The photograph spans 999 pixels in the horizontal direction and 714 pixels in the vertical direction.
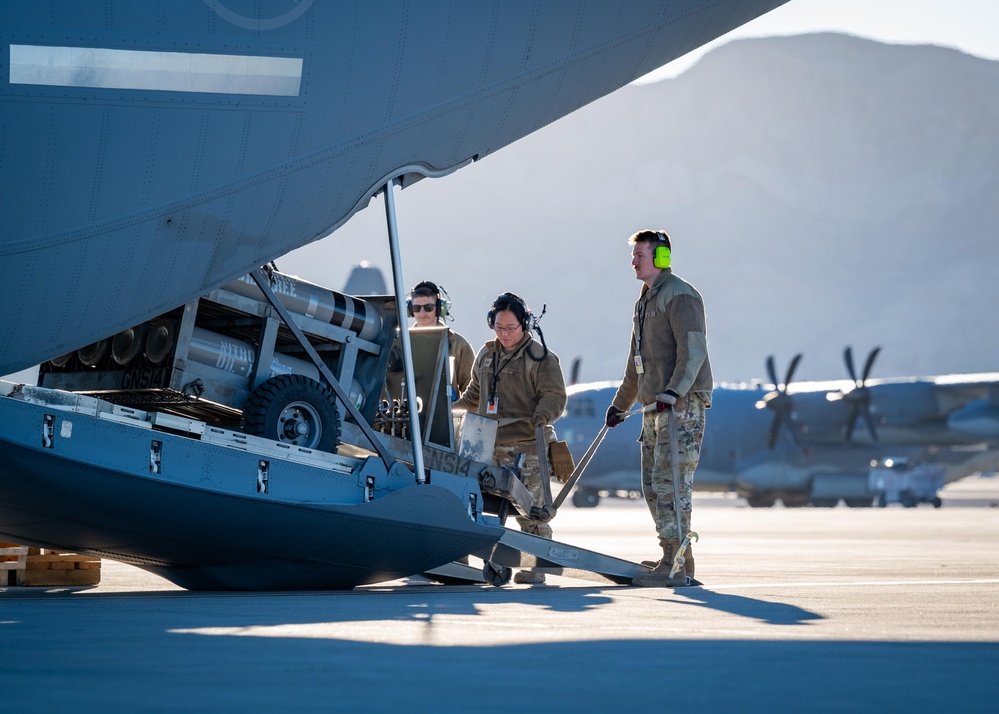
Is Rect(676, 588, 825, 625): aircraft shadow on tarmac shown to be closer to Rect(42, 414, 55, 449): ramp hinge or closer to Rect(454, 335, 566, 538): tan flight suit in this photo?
Rect(454, 335, 566, 538): tan flight suit

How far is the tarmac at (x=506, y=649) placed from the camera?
3301 mm

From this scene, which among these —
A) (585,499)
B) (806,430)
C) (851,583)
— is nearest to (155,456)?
(851,583)

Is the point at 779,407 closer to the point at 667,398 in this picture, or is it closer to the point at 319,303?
the point at 667,398

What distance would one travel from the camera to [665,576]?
8.90 meters

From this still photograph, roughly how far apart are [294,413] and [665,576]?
3.18m

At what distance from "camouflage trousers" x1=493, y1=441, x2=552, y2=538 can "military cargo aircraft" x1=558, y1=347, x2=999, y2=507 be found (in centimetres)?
2667

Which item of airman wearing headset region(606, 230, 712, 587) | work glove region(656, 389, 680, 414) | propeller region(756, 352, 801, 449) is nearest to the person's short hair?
airman wearing headset region(606, 230, 712, 587)

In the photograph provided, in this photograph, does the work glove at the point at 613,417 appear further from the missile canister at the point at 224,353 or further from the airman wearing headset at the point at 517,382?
the missile canister at the point at 224,353

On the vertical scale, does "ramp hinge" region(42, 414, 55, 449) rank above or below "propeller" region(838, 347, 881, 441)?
below

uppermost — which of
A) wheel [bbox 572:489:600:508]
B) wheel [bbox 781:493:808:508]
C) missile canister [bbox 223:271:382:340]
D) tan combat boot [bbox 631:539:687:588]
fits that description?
wheel [bbox 781:493:808:508]

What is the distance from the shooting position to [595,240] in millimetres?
195250

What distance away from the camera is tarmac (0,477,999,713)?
10.8 feet

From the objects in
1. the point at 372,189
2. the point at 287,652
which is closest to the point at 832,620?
the point at 287,652

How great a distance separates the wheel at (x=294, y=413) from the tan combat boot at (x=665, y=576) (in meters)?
2.73
